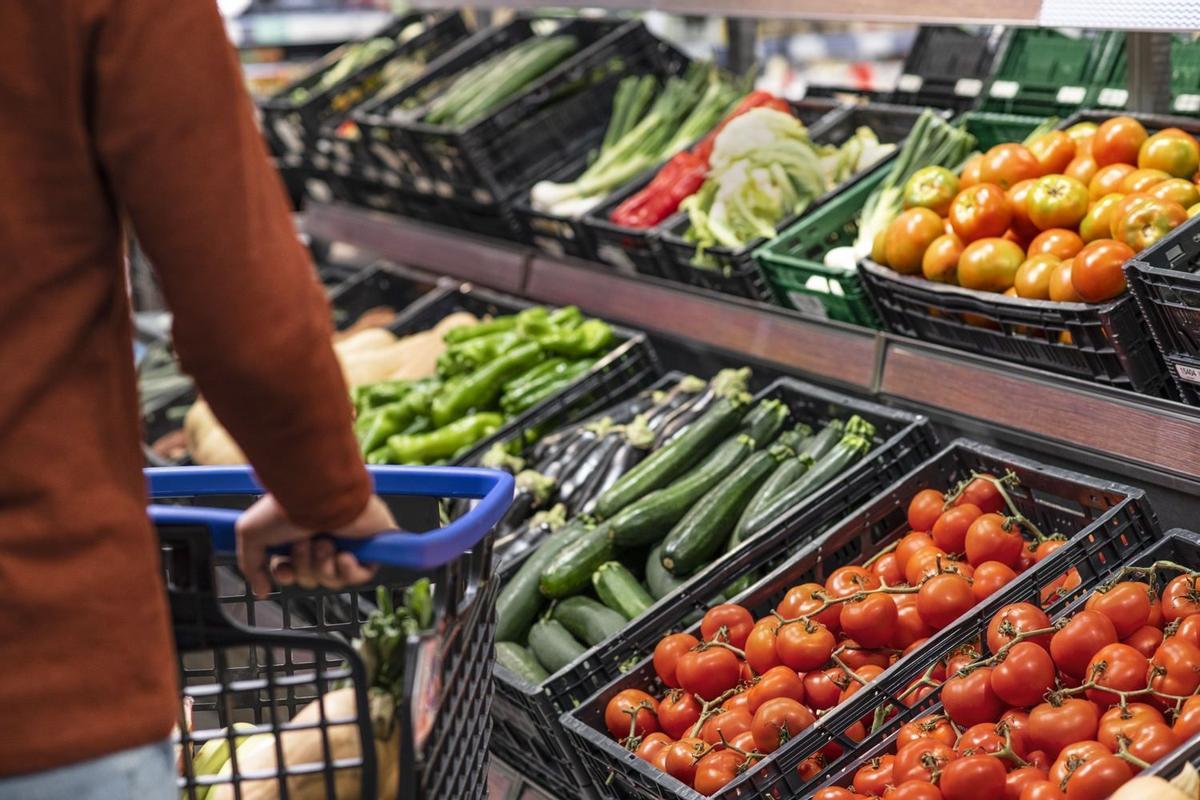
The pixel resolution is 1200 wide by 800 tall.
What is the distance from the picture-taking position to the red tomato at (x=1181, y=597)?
6.61 ft

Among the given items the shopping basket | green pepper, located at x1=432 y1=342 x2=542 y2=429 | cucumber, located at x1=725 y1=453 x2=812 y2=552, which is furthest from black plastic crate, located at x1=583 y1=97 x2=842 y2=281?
the shopping basket

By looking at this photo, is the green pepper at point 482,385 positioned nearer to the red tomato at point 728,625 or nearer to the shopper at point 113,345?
the red tomato at point 728,625

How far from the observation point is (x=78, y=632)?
1.16 m

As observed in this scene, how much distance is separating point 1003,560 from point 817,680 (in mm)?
399

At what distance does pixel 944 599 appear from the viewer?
2248mm

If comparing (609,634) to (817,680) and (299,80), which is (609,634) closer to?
(817,680)

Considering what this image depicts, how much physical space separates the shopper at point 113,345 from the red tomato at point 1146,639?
1310 millimetres

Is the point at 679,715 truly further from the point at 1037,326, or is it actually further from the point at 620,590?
the point at 1037,326

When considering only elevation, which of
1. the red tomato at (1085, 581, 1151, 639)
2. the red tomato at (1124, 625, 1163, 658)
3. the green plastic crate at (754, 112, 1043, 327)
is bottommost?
the red tomato at (1124, 625, 1163, 658)

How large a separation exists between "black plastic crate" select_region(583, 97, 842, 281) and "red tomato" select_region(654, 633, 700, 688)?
51.7 inches

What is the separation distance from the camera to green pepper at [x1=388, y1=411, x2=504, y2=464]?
11.9 ft

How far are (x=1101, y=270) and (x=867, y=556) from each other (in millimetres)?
702

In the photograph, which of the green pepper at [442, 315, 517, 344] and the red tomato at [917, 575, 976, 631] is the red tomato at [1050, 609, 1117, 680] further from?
the green pepper at [442, 315, 517, 344]

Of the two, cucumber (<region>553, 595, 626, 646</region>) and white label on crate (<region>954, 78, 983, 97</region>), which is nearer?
cucumber (<region>553, 595, 626, 646</region>)
